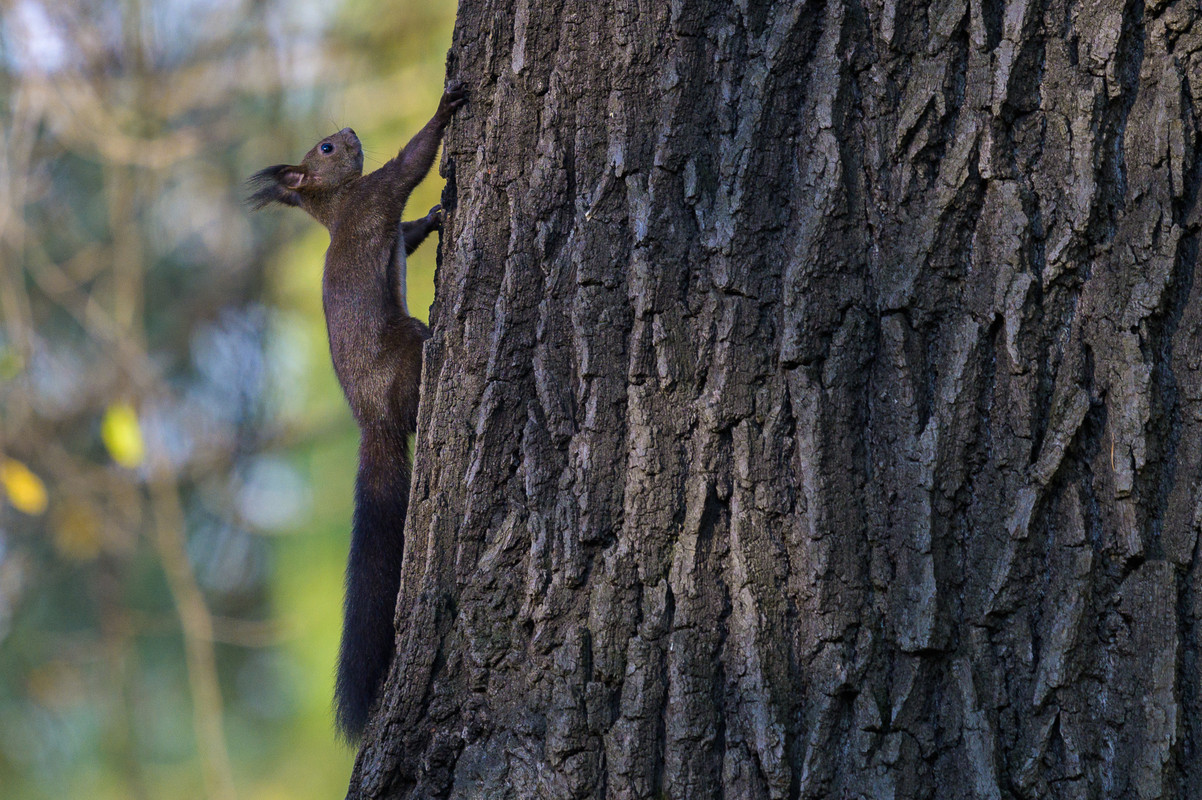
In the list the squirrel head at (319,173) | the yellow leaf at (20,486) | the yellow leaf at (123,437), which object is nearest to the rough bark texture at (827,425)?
the squirrel head at (319,173)

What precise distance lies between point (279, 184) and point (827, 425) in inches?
97.9

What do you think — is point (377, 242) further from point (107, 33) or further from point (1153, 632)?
point (107, 33)

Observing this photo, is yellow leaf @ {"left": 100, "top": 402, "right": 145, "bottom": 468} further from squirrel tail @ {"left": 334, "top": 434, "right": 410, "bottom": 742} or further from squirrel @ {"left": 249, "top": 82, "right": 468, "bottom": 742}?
squirrel tail @ {"left": 334, "top": 434, "right": 410, "bottom": 742}

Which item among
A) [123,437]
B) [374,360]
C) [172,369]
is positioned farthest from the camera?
[172,369]

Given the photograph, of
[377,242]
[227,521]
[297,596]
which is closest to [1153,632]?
[377,242]

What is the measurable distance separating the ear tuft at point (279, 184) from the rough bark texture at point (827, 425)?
1.95 metres

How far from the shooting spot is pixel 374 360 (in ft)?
8.07

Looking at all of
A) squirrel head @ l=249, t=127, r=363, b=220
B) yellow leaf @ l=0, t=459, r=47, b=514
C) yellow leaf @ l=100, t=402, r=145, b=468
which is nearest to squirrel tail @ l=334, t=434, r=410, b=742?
squirrel head @ l=249, t=127, r=363, b=220

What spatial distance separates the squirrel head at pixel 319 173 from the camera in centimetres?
325

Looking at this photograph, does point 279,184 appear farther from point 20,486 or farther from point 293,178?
point 20,486

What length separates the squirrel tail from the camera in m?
1.76

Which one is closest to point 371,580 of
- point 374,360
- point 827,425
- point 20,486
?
point 374,360

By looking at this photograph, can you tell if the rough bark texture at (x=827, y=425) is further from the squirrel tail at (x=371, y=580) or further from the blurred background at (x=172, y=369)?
the blurred background at (x=172, y=369)

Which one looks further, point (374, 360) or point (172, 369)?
point (172, 369)
